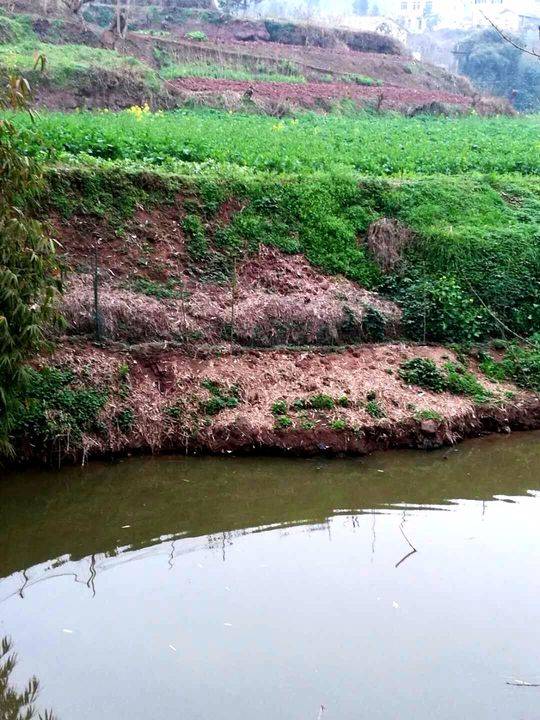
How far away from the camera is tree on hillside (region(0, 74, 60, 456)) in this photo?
7570 millimetres

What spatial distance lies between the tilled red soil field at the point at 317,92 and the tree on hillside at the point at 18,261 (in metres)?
22.6

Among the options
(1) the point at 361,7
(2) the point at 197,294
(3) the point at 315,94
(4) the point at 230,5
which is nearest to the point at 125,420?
(2) the point at 197,294

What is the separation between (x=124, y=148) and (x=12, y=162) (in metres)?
7.46

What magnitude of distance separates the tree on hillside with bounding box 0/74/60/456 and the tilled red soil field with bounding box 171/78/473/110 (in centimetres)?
Result: 2264

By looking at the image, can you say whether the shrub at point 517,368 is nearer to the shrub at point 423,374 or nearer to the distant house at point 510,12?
the shrub at point 423,374

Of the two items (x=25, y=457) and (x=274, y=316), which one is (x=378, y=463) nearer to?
(x=274, y=316)

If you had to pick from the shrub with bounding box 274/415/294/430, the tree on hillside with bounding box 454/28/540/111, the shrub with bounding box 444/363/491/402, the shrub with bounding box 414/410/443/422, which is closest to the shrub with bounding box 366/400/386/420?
the shrub with bounding box 414/410/443/422

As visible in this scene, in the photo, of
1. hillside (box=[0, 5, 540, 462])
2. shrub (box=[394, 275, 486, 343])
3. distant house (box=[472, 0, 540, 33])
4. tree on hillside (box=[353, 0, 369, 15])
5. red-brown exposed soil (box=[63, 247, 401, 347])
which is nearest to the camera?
hillside (box=[0, 5, 540, 462])

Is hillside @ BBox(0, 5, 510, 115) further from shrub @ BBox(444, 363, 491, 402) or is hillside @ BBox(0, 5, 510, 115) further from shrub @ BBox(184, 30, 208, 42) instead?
shrub @ BBox(444, 363, 491, 402)

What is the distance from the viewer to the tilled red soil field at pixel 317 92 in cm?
3131

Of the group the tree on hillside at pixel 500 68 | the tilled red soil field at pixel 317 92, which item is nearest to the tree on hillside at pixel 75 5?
the tilled red soil field at pixel 317 92

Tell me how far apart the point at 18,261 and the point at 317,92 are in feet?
97.3

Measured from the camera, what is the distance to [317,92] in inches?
1382

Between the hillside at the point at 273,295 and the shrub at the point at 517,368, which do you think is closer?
the hillside at the point at 273,295
